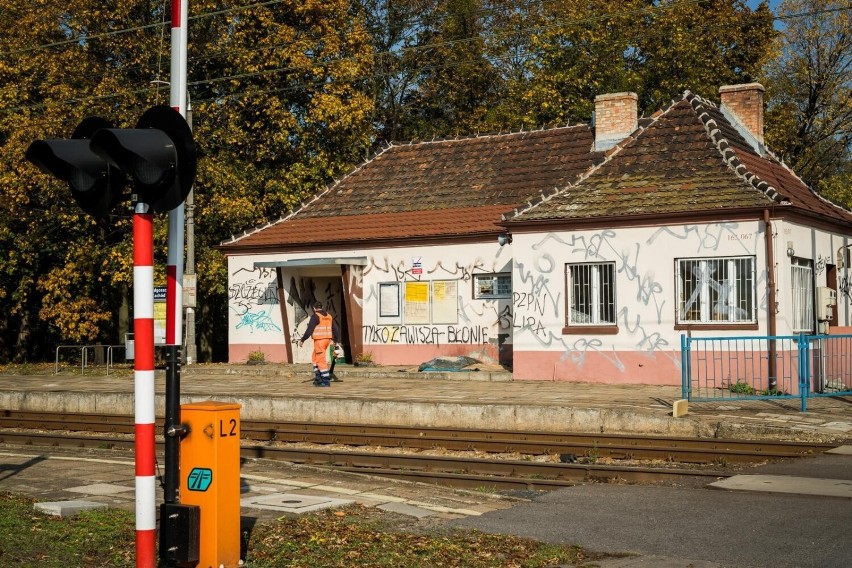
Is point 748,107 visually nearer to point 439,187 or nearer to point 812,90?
point 439,187

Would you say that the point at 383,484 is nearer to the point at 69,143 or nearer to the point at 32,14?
the point at 69,143

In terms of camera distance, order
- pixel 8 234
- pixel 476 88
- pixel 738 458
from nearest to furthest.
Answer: pixel 738 458, pixel 8 234, pixel 476 88

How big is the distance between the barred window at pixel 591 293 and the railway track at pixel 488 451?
7777 mm

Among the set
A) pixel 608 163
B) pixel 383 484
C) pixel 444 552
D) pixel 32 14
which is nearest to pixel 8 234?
pixel 32 14

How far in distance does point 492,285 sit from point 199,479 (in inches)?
796

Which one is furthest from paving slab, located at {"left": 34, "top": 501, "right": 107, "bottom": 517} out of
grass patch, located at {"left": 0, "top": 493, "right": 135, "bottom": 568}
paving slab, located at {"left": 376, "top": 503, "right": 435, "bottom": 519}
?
paving slab, located at {"left": 376, "top": 503, "right": 435, "bottom": 519}

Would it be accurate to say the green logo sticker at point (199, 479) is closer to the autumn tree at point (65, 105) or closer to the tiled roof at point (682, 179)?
the tiled roof at point (682, 179)

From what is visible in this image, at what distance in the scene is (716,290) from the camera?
23188 millimetres

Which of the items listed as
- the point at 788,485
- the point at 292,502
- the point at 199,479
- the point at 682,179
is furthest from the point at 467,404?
the point at 199,479

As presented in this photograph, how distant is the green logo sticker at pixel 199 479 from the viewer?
773cm

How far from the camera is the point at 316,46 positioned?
37.7 m

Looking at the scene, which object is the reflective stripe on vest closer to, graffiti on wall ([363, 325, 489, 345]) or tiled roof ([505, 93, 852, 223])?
tiled roof ([505, 93, 852, 223])

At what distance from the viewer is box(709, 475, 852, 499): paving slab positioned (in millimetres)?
11516

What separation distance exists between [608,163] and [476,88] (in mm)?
23593
